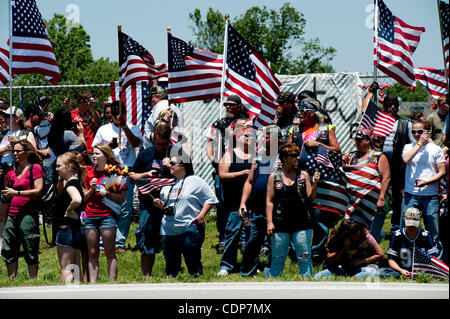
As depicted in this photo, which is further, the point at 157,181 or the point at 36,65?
the point at 36,65

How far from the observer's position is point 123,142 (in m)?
11.1

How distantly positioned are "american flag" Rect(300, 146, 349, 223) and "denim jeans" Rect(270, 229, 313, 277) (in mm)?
903

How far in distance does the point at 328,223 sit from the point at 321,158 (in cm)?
92

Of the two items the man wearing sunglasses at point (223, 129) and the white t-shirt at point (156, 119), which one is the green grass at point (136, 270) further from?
the white t-shirt at point (156, 119)

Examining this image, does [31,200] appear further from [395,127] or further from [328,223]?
[395,127]

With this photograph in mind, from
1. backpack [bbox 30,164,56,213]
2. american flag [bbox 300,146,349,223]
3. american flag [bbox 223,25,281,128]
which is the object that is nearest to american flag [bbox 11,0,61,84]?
backpack [bbox 30,164,56,213]

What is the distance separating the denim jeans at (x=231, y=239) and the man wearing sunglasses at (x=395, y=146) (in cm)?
233

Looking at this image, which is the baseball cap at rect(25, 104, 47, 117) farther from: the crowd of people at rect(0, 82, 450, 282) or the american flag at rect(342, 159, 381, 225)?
the american flag at rect(342, 159, 381, 225)

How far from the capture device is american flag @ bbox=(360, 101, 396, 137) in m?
9.67

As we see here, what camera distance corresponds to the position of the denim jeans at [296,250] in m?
8.12

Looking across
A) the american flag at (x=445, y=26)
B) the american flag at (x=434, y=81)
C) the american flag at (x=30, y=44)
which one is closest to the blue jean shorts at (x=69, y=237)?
the american flag at (x=30, y=44)

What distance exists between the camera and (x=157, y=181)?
8609mm
